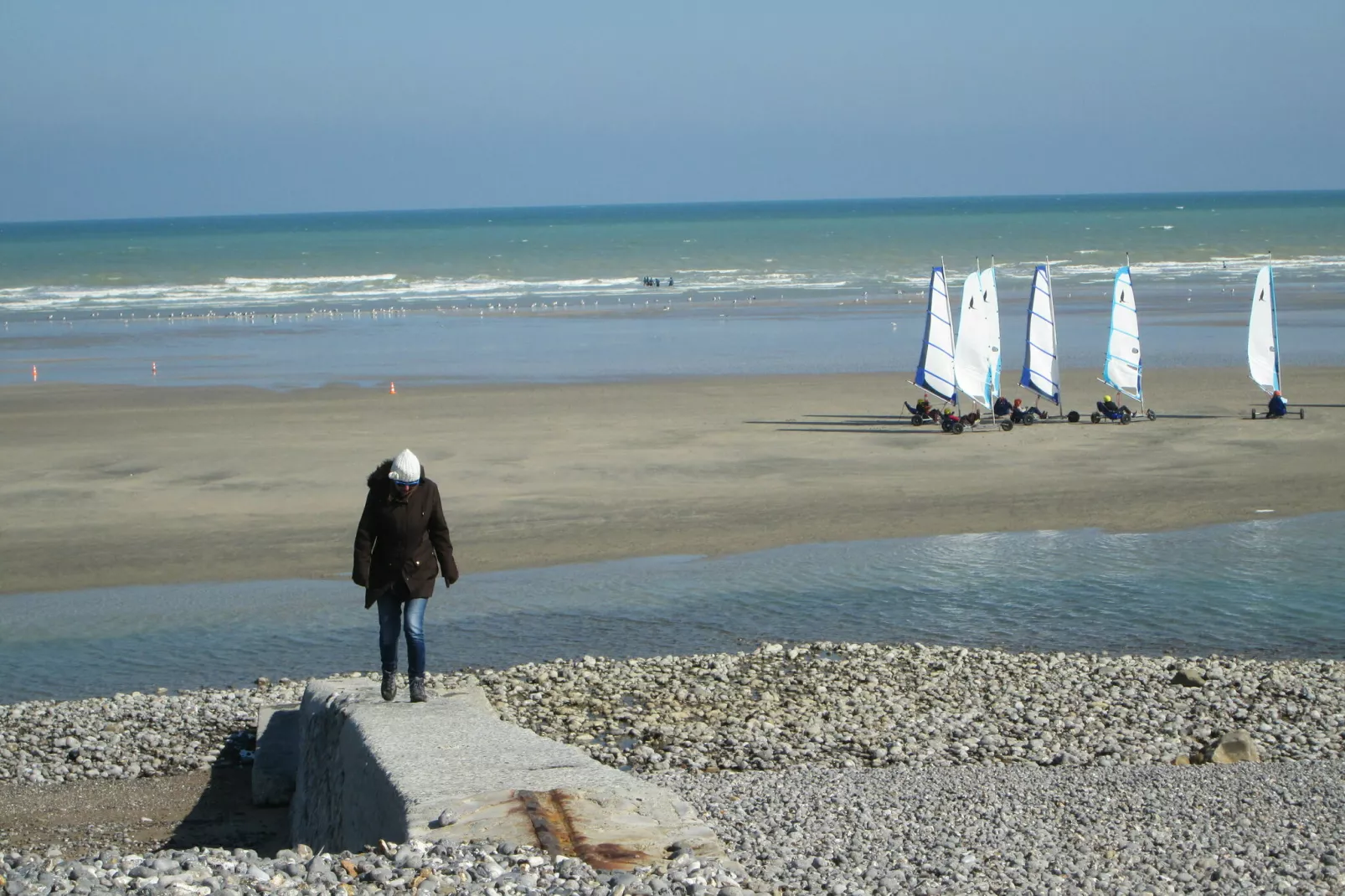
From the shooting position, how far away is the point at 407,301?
62.7 metres

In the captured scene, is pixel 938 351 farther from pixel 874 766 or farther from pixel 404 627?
pixel 404 627

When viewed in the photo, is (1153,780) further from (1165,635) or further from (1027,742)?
(1165,635)

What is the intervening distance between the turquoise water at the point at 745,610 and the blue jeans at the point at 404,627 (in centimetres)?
367

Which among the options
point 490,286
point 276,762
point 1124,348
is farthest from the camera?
point 490,286

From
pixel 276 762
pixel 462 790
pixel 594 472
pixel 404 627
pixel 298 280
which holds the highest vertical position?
pixel 298 280

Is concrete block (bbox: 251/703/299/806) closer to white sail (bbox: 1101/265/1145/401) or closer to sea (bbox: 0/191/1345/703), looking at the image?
sea (bbox: 0/191/1345/703)

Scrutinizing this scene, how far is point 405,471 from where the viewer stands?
28.8 feet

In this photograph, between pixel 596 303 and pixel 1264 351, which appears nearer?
pixel 1264 351

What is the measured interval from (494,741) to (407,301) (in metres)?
55.9

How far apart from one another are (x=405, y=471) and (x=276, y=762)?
232 centimetres

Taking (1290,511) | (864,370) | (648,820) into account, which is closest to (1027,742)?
(648,820)

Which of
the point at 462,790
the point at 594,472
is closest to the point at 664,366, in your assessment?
the point at 594,472

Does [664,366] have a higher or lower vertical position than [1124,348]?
lower

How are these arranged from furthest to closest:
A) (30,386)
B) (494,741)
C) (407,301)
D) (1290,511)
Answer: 1. (407,301)
2. (30,386)
3. (1290,511)
4. (494,741)
